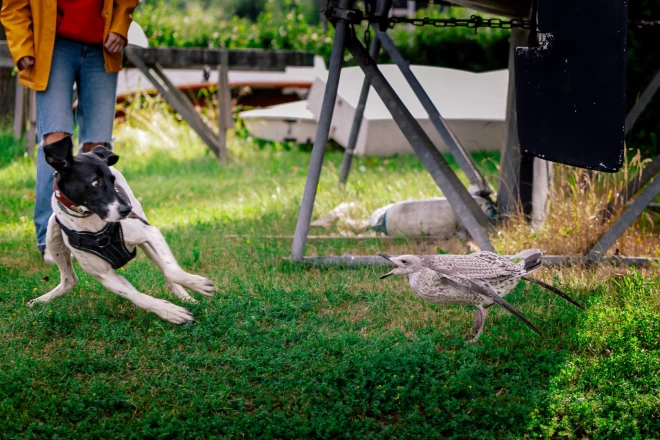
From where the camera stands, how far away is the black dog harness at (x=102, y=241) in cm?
375

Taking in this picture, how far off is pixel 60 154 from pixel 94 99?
172 cm

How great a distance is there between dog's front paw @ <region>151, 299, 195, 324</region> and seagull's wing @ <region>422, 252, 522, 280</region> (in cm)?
122

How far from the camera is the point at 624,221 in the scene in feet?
15.5

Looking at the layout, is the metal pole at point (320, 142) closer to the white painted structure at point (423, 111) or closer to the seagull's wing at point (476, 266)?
the seagull's wing at point (476, 266)

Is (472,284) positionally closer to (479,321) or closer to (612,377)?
(479,321)

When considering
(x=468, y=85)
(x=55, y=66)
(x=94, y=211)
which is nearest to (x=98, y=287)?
(x=94, y=211)

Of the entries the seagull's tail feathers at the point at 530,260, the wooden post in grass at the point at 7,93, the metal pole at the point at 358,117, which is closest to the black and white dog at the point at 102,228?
the seagull's tail feathers at the point at 530,260

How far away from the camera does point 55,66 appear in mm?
4914

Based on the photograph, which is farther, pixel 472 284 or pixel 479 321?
pixel 479 321

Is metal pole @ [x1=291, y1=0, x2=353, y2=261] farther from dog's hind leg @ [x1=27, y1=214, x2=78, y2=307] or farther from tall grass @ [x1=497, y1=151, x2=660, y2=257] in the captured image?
dog's hind leg @ [x1=27, y1=214, x2=78, y2=307]

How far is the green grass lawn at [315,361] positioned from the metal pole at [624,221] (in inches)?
11.7

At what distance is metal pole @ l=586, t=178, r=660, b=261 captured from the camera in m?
4.62

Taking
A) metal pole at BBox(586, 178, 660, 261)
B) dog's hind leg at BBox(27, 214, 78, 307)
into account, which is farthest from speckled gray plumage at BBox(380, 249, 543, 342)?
dog's hind leg at BBox(27, 214, 78, 307)

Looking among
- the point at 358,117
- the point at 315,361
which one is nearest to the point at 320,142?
the point at 315,361
